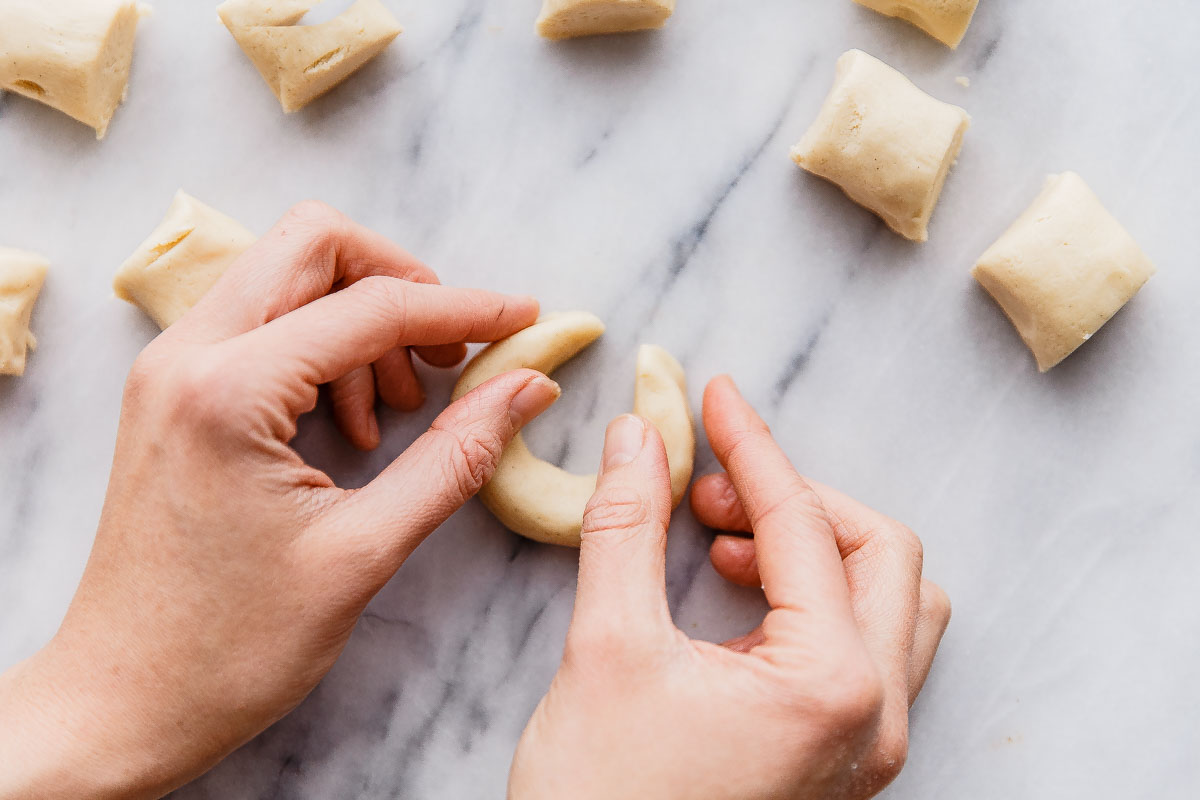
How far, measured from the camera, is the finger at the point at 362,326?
1.13 m

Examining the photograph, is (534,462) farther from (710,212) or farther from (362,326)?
(710,212)

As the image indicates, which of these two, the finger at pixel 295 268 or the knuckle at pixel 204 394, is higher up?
the finger at pixel 295 268

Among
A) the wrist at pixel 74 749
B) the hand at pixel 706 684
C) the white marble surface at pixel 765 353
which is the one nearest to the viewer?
the hand at pixel 706 684

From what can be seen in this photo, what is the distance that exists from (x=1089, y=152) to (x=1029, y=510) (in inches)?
25.9

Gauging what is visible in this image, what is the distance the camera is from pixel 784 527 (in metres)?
1.15

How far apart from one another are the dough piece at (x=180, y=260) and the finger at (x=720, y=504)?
89 centimetres

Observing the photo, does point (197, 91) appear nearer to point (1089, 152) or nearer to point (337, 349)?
point (337, 349)

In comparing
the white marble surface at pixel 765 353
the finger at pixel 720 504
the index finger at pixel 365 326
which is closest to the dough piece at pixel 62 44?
the white marble surface at pixel 765 353

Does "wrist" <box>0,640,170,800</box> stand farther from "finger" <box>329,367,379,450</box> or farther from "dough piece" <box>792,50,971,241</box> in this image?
"dough piece" <box>792,50,971,241</box>

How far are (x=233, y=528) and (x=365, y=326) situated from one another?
329 mm

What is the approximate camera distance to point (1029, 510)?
1516 millimetres

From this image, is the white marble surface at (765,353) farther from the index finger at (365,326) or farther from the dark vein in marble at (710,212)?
the index finger at (365,326)

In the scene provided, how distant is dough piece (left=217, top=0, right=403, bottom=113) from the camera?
1.44 m

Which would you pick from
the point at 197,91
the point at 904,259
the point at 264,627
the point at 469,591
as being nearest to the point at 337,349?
the point at 264,627
